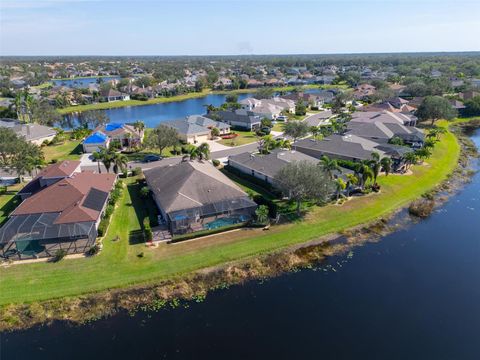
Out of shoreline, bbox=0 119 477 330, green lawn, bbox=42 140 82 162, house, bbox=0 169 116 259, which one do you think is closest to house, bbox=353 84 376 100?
green lawn, bbox=42 140 82 162

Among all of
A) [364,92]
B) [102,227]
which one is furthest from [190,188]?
[364,92]

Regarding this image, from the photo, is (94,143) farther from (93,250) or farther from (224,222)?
(224,222)

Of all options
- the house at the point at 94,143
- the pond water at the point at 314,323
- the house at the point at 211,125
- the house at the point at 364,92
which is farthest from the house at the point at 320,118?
the pond water at the point at 314,323

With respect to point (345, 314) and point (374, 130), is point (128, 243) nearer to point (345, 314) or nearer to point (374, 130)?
point (345, 314)

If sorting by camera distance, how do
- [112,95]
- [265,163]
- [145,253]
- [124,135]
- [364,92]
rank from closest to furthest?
[145,253] < [265,163] < [124,135] < [364,92] < [112,95]

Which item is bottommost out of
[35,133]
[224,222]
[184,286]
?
[184,286]

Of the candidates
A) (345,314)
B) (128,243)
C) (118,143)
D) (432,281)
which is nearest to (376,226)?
(432,281)

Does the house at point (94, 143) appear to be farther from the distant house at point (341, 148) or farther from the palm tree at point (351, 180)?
the palm tree at point (351, 180)
